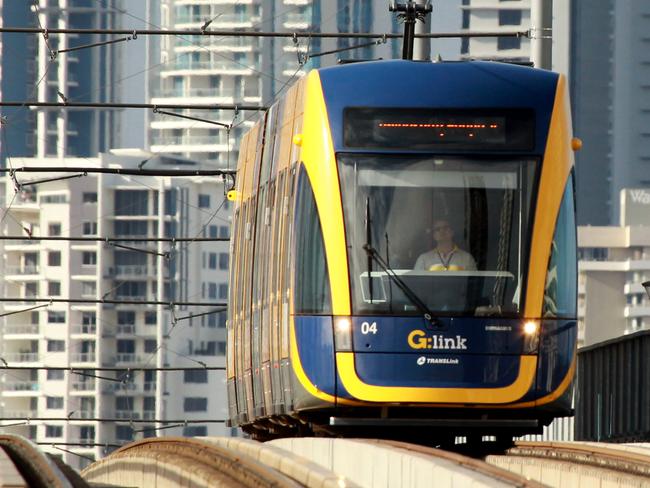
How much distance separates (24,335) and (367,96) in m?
162

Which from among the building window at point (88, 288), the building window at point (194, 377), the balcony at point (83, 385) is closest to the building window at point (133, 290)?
the building window at point (88, 288)

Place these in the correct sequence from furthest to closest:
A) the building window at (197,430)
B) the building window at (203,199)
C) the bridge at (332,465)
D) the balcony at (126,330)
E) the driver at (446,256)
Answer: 1. the building window at (203,199)
2. the building window at (197,430)
3. the balcony at (126,330)
4. the driver at (446,256)
5. the bridge at (332,465)

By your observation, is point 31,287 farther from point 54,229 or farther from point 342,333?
point 342,333

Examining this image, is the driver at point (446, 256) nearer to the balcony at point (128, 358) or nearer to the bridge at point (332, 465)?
the bridge at point (332, 465)

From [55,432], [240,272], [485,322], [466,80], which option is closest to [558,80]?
[466,80]

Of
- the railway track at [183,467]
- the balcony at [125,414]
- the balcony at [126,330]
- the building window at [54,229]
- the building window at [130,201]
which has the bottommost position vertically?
the balcony at [125,414]

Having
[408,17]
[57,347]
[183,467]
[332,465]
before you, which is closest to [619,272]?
[57,347]

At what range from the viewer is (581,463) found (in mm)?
15188

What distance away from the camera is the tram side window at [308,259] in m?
16.3

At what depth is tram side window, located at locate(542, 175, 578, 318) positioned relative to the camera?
53.5 feet

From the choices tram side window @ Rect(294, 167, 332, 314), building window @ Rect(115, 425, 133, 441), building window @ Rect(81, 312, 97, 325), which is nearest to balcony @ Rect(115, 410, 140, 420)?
building window @ Rect(115, 425, 133, 441)

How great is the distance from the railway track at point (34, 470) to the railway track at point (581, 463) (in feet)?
10.2

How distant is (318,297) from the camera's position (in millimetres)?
16359

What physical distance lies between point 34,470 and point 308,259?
4106 mm
